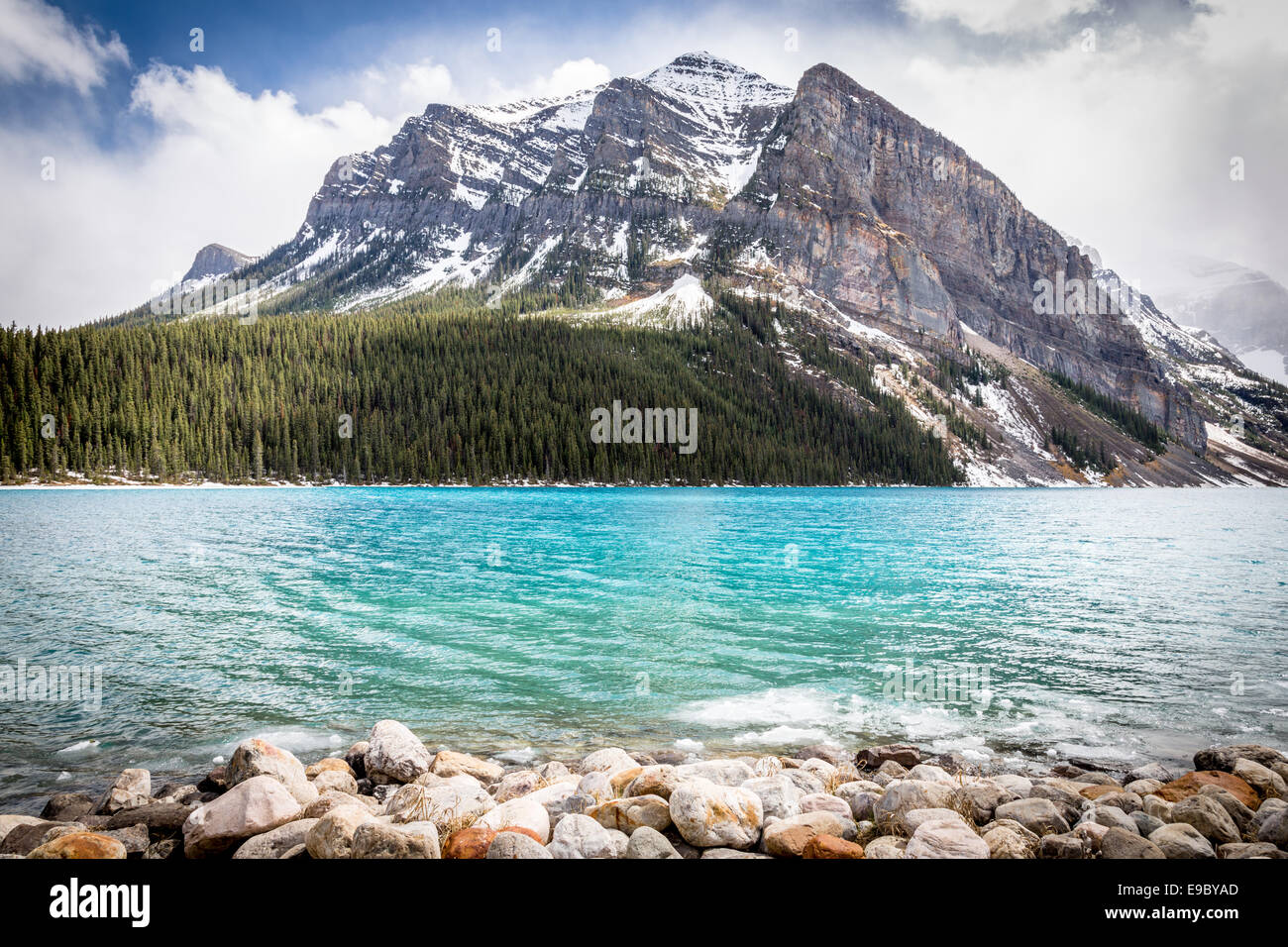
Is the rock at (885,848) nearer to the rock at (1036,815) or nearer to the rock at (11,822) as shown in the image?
the rock at (1036,815)

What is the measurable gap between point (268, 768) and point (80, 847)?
2.41m

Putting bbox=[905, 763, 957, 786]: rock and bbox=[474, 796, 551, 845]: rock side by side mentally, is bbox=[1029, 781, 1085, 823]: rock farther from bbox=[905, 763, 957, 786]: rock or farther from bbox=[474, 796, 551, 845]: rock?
bbox=[474, 796, 551, 845]: rock

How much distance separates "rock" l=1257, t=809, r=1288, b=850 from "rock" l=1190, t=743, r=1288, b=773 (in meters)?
3.94

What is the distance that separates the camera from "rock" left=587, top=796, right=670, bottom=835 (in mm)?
7512

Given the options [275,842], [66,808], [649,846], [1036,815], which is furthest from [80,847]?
[1036,815]

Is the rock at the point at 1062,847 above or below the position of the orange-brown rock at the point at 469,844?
below

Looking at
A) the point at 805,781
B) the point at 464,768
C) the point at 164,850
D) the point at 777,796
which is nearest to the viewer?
the point at 164,850

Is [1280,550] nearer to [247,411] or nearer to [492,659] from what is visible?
[492,659]

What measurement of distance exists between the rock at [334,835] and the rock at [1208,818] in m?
9.20

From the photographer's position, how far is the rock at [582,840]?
6816 mm

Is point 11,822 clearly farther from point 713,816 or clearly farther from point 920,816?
point 920,816

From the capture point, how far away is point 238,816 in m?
7.62

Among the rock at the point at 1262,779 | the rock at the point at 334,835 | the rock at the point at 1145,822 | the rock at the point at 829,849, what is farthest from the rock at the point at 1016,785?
the rock at the point at 334,835

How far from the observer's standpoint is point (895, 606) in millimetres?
26000
